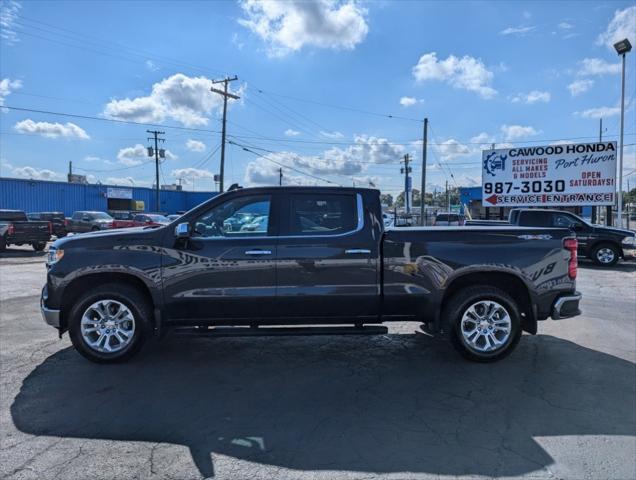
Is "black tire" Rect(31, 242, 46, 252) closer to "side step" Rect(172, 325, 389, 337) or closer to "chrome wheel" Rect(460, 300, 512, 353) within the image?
"side step" Rect(172, 325, 389, 337)

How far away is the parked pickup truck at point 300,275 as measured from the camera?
530cm

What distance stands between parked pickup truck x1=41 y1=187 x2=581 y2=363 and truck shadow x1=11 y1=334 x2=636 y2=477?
43 cm

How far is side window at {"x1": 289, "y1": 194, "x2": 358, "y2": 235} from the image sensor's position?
17.9 feet

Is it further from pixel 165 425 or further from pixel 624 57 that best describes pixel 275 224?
pixel 624 57

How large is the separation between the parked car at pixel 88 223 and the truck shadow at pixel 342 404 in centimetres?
2701

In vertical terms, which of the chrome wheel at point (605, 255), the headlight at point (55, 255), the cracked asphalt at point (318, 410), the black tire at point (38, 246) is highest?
the headlight at point (55, 255)

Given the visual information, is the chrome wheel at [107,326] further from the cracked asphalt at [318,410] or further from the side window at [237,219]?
the side window at [237,219]

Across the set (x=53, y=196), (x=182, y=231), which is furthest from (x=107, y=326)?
(x=53, y=196)

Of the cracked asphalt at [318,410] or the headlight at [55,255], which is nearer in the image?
the cracked asphalt at [318,410]

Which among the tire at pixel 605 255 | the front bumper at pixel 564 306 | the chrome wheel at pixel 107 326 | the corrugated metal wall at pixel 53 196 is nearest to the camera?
the chrome wheel at pixel 107 326

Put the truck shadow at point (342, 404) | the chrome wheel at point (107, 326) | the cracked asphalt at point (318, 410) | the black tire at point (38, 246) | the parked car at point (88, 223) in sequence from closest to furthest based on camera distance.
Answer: the cracked asphalt at point (318, 410) < the truck shadow at point (342, 404) < the chrome wheel at point (107, 326) < the black tire at point (38, 246) < the parked car at point (88, 223)

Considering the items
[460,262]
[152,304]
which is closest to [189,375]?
[152,304]

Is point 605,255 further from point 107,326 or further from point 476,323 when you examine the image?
point 107,326

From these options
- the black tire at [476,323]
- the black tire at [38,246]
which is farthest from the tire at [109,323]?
the black tire at [38,246]
